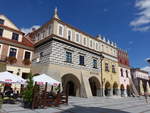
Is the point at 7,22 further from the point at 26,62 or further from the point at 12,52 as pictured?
the point at 26,62

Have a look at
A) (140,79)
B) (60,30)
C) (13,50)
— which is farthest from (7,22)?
(140,79)

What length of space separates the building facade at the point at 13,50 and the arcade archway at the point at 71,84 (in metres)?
5.61

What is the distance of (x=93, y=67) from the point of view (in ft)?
76.7

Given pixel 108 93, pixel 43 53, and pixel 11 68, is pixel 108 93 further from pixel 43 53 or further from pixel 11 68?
pixel 11 68

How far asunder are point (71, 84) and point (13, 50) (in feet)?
34.1

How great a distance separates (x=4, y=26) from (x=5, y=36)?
60.3 inches

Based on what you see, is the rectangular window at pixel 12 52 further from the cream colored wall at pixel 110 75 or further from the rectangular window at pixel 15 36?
the cream colored wall at pixel 110 75

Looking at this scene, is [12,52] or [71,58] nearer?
[12,52]

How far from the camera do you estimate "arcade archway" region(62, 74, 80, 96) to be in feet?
66.7

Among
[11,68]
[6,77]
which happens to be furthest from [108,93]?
[6,77]

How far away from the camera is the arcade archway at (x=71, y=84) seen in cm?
2033

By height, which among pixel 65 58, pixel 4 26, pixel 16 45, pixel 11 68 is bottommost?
pixel 11 68

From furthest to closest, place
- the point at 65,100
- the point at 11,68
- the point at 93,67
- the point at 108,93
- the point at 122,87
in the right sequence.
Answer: the point at 122,87 < the point at 108,93 < the point at 93,67 < the point at 11,68 < the point at 65,100

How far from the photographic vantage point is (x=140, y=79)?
39.8m
